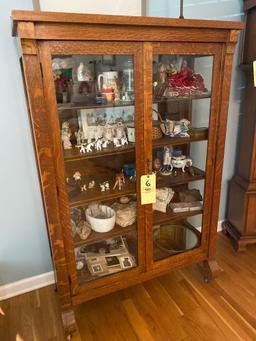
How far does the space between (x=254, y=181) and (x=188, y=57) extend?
1060 millimetres

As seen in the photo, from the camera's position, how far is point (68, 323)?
4.65 feet

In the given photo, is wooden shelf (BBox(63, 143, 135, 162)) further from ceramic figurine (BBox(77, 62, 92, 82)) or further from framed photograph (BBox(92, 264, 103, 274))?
framed photograph (BBox(92, 264, 103, 274))

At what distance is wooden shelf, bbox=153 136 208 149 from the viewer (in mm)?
1378

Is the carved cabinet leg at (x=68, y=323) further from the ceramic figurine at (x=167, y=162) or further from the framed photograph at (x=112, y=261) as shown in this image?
the ceramic figurine at (x=167, y=162)

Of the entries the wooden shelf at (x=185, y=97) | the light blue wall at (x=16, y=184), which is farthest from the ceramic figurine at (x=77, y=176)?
the wooden shelf at (x=185, y=97)

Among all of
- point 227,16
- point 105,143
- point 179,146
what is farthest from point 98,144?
point 227,16

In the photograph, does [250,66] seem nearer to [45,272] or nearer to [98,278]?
[98,278]

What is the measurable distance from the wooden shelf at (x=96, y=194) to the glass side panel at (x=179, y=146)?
0.18 metres

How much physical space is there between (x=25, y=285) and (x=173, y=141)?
1.34 m

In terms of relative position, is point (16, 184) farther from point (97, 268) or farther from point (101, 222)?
point (97, 268)

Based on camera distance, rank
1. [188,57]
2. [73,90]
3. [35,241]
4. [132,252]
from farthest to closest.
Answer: [35,241], [132,252], [188,57], [73,90]

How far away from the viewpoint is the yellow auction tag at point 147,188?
1.35 metres

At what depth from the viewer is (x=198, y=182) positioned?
1567mm

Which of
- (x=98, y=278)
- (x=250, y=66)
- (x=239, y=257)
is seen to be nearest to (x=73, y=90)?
(x=98, y=278)
